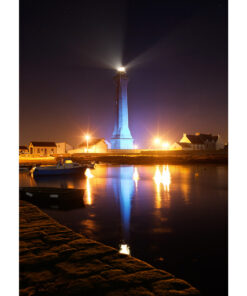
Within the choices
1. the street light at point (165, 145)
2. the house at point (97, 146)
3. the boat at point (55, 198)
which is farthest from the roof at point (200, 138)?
the boat at point (55, 198)

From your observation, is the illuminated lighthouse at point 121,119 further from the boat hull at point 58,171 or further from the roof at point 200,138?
the boat hull at point 58,171

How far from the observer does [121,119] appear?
63500 mm

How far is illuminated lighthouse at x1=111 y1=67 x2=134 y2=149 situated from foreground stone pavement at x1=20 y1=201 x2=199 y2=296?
56073mm

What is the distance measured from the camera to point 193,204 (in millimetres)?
14383

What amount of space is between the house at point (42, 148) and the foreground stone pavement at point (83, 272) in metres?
71.5

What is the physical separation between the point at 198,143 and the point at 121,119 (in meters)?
23.7

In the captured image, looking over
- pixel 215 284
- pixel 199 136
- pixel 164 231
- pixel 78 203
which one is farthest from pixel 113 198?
pixel 199 136

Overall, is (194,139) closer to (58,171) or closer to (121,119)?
(121,119)

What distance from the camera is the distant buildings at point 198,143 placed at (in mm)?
70750

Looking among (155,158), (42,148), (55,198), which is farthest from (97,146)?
(55,198)

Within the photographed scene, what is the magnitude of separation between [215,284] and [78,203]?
9.28m

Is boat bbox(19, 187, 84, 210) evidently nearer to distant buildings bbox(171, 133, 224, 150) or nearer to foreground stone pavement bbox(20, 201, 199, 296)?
foreground stone pavement bbox(20, 201, 199, 296)

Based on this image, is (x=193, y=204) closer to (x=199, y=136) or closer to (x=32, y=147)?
(x=199, y=136)
